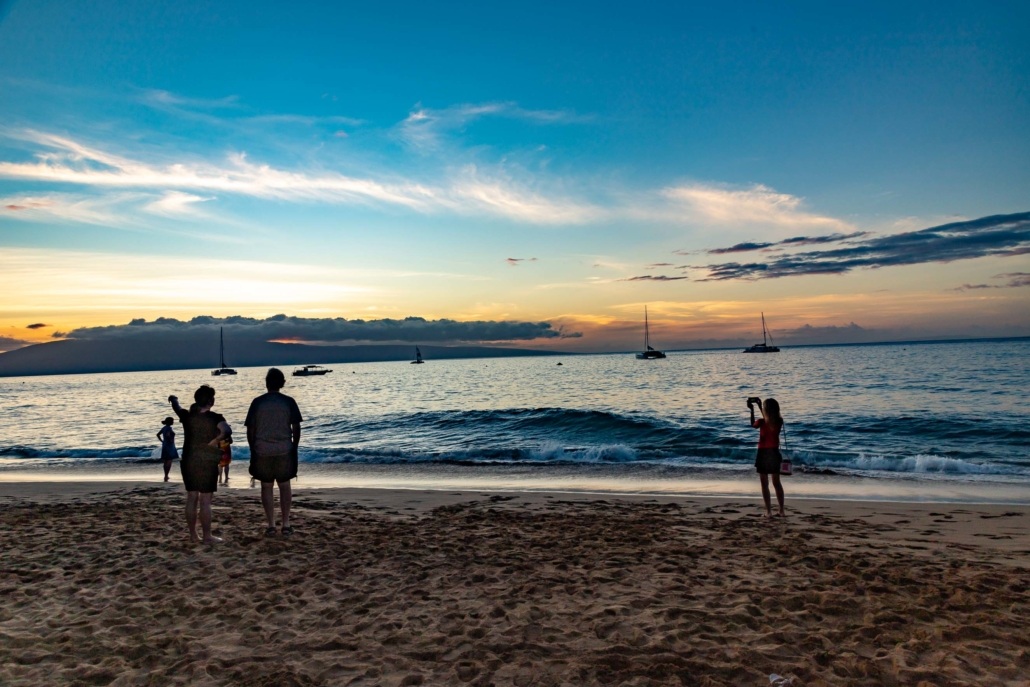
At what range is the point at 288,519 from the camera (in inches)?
336

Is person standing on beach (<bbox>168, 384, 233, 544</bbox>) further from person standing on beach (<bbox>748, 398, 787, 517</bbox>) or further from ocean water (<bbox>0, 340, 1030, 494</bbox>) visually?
ocean water (<bbox>0, 340, 1030, 494</bbox>)

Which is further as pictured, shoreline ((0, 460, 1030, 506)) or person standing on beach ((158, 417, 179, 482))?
person standing on beach ((158, 417, 179, 482))

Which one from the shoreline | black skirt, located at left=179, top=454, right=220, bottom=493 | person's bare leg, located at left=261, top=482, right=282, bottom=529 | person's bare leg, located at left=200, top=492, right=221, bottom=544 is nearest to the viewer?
black skirt, located at left=179, top=454, right=220, bottom=493

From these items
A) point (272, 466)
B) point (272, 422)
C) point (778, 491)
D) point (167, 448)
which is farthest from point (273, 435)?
point (167, 448)

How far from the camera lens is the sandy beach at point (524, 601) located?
442 centimetres

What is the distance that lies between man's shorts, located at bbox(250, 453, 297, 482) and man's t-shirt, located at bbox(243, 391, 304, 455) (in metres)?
0.06

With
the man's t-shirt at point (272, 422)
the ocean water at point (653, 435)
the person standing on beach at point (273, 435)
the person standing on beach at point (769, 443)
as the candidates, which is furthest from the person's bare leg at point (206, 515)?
the ocean water at point (653, 435)

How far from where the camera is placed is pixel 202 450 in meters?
7.77

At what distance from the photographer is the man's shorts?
794cm

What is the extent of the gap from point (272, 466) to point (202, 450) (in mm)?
861

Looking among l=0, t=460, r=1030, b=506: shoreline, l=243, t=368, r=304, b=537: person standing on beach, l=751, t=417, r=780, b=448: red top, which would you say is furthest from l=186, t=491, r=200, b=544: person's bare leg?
l=751, t=417, r=780, b=448: red top

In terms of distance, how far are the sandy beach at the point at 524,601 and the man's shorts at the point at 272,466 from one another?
0.89m

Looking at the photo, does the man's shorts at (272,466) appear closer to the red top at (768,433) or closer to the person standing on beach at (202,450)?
the person standing on beach at (202,450)

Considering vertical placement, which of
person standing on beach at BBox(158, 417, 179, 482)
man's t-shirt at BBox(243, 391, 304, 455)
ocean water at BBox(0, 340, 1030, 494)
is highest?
man's t-shirt at BBox(243, 391, 304, 455)
